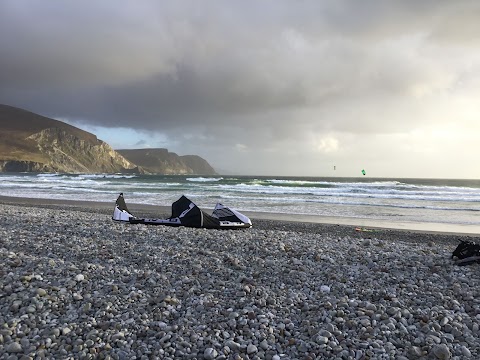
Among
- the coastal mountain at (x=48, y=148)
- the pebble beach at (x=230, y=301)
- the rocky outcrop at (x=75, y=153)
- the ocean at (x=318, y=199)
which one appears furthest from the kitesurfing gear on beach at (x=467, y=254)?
the rocky outcrop at (x=75, y=153)

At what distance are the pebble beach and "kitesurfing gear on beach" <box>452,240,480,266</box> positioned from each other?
0.17m

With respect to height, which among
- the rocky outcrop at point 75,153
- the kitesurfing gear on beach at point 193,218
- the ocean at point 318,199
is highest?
the rocky outcrop at point 75,153

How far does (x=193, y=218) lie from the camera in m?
10.2

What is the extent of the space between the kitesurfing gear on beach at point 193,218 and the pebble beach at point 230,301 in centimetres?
279

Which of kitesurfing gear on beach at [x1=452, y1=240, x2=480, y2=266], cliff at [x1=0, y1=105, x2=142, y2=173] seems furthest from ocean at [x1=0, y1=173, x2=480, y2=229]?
cliff at [x1=0, y1=105, x2=142, y2=173]

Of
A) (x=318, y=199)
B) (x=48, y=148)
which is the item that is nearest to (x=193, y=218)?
(x=318, y=199)

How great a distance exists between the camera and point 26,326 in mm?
3717

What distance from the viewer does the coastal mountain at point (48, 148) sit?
12909 cm

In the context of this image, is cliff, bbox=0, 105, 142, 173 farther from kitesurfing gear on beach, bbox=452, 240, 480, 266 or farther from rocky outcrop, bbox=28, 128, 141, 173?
kitesurfing gear on beach, bbox=452, 240, 480, 266

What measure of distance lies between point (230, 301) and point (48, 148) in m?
165

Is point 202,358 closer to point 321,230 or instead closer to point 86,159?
point 321,230

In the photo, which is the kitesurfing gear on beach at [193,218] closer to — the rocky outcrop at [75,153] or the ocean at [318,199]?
the ocean at [318,199]

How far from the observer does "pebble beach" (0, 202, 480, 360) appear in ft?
11.4

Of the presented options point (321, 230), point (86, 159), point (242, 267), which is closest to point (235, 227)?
point (321, 230)
